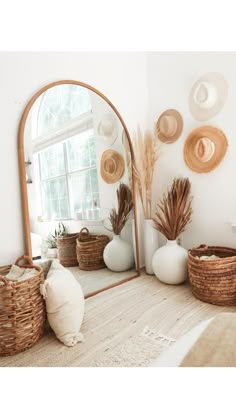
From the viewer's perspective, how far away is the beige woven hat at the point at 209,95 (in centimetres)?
193

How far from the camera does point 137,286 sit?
6.75 feet

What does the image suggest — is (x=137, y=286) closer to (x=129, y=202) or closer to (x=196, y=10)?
(x=129, y=202)

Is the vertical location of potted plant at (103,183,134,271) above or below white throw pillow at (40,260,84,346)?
above

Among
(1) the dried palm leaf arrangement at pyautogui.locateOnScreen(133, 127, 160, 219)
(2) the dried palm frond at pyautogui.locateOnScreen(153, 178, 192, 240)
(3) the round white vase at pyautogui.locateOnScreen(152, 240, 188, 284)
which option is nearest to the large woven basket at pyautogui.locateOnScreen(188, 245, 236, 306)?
(3) the round white vase at pyautogui.locateOnScreen(152, 240, 188, 284)

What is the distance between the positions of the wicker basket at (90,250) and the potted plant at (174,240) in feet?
1.51

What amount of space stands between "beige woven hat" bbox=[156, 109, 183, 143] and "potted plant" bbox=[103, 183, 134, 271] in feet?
1.97

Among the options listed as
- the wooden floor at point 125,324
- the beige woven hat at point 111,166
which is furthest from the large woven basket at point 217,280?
the beige woven hat at point 111,166

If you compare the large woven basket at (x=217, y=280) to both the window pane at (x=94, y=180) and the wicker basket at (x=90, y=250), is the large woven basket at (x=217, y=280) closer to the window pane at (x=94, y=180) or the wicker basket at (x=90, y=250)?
the wicker basket at (x=90, y=250)

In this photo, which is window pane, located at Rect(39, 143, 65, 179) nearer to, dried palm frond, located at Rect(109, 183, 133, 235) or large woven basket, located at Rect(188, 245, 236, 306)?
dried palm frond, located at Rect(109, 183, 133, 235)

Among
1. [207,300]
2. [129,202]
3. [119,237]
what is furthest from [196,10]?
[207,300]

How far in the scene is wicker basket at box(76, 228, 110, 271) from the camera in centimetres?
186
